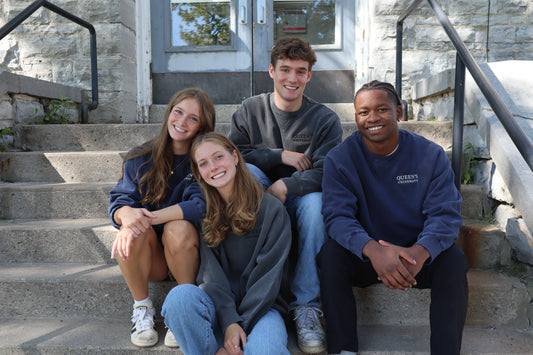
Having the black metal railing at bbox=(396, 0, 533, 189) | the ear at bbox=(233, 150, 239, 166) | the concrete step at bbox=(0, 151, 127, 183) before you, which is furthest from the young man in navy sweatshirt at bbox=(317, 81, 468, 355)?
the concrete step at bbox=(0, 151, 127, 183)

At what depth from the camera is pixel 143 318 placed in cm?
172

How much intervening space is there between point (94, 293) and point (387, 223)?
1.34 m

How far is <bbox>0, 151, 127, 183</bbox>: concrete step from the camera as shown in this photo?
8.92ft

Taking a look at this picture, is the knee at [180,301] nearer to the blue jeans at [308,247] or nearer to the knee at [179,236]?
the knee at [179,236]

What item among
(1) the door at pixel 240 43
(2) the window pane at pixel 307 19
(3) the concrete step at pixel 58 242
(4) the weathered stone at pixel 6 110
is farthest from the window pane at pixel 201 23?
(3) the concrete step at pixel 58 242

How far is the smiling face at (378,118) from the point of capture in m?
1.74

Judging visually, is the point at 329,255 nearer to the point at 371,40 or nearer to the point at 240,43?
the point at 371,40

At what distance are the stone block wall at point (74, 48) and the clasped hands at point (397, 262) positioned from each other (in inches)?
115

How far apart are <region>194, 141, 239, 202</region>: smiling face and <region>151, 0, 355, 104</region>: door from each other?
8.36 ft

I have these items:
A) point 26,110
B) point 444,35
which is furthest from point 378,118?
point 26,110

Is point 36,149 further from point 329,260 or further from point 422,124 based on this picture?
point 422,124

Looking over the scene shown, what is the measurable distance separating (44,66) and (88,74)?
1.29 feet

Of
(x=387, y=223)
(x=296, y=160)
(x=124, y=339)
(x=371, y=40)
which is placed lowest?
(x=124, y=339)

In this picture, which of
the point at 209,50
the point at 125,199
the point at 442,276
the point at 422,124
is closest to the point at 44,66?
the point at 209,50
